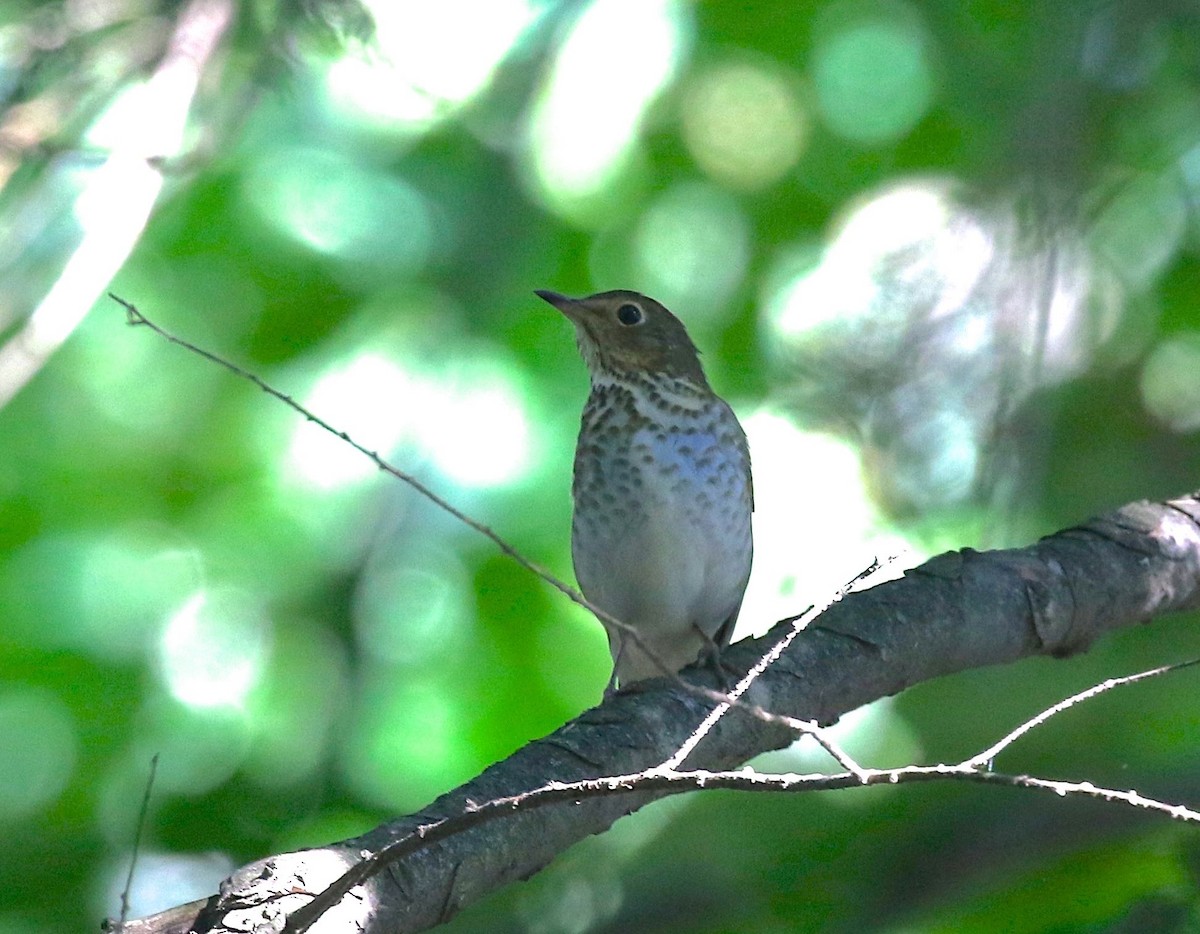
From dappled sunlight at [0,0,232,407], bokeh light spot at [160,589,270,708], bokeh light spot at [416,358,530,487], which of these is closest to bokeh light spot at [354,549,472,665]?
bokeh light spot at [416,358,530,487]

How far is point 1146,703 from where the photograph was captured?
16.3 ft

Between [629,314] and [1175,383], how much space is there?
2.23 meters

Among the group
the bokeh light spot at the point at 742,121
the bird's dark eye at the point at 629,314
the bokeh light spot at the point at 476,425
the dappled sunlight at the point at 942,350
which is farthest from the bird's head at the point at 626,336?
the bokeh light spot at the point at 742,121

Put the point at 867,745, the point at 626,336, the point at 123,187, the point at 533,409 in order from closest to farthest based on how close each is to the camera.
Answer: the point at 123,187, the point at 626,336, the point at 867,745, the point at 533,409

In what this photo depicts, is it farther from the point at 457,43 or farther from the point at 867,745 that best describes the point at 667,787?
the point at 457,43

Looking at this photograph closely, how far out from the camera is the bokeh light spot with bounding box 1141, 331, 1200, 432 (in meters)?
5.46

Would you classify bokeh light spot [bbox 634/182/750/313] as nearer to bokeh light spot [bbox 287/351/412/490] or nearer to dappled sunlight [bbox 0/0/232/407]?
bokeh light spot [bbox 287/351/412/490]

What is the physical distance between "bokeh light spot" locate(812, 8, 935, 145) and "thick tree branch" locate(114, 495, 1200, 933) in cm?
331

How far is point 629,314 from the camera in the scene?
16.1ft

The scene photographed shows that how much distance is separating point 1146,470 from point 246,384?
4.09 meters

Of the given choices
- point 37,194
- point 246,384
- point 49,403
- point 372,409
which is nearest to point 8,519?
point 49,403

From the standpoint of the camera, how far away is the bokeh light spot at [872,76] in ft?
22.5

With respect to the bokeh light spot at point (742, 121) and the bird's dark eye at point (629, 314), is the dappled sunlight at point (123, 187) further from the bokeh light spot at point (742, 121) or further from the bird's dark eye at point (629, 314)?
the bokeh light spot at point (742, 121)

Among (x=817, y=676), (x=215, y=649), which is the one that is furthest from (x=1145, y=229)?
(x=215, y=649)
